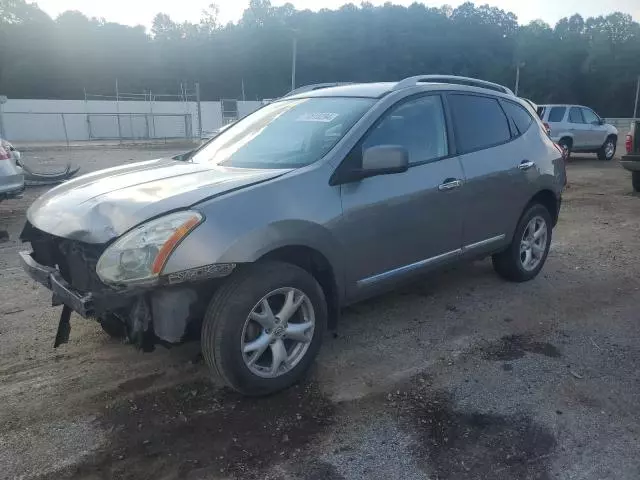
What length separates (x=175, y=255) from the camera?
285 centimetres

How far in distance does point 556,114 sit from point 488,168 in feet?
49.6

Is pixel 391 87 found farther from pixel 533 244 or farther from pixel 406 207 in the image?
pixel 533 244

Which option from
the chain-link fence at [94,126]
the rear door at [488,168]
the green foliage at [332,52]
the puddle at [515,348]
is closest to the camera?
the puddle at [515,348]

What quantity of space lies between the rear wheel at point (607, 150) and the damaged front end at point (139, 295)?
19.7 meters

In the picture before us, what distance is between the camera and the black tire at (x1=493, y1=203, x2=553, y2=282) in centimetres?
524

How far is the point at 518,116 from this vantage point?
17.3ft

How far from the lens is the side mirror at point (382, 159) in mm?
3516

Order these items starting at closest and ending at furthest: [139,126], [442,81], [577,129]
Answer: [442,81] → [577,129] → [139,126]

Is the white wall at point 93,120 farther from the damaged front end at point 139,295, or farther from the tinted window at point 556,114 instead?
the damaged front end at point 139,295

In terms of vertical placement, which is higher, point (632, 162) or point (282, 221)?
point (282, 221)

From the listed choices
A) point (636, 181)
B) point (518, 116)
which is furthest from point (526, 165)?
point (636, 181)

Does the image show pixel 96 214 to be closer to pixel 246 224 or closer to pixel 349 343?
pixel 246 224

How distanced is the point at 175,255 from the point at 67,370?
1.45 meters

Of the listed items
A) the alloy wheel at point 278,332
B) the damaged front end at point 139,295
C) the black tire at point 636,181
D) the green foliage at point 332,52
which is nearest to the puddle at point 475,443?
the alloy wheel at point 278,332
